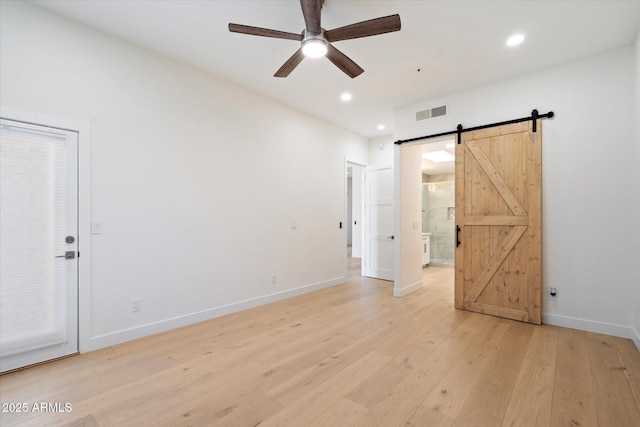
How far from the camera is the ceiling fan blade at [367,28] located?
213cm

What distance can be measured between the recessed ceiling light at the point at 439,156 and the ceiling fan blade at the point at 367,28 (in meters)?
4.64

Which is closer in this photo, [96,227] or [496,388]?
[496,388]

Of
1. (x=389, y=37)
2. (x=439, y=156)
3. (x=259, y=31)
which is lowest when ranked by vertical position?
(x=439, y=156)

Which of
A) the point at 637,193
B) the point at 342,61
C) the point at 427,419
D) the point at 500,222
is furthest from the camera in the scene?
the point at 500,222

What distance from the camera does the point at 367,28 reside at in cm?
223

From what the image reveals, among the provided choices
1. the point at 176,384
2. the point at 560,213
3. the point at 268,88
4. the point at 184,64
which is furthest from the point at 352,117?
the point at 176,384

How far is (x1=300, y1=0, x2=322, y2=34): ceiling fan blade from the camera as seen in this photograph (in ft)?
6.73

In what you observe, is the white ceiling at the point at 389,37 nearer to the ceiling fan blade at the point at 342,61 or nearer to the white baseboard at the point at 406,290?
the ceiling fan blade at the point at 342,61

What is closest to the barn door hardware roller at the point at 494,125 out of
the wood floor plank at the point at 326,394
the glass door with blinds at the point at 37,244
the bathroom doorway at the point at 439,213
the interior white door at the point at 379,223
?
the interior white door at the point at 379,223

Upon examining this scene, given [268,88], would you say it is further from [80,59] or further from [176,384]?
[176,384]

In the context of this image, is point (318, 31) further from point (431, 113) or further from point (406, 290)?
point (406, 290)

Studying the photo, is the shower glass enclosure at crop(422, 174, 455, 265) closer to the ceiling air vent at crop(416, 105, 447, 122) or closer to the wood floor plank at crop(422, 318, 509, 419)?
the ceiling air vent at crop(416, 105, 447, 122)

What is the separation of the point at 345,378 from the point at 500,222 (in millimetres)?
2897

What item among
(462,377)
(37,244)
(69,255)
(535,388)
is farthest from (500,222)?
(37,244)
